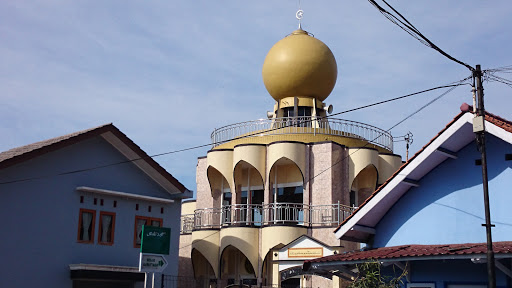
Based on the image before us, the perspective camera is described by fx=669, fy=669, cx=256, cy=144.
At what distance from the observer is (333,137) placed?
107 ft

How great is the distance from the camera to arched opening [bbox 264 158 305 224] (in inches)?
1220

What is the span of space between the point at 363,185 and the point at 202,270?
9.41 meters

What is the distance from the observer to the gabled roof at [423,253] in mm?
14305

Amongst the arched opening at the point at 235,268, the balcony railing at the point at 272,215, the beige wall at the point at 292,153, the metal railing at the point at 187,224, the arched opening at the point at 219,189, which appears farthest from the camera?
the arched opening at the point at 219,189

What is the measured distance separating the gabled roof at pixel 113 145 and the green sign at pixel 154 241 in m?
5.43

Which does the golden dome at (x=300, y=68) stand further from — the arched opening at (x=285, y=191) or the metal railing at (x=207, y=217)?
the metal railing at (x=207, y=217)

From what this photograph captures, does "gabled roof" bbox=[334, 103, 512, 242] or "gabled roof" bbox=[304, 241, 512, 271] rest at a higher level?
"gabled roof" bbox=[334, 103, 512, 242]

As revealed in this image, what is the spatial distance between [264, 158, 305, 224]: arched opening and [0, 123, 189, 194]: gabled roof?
6.64m

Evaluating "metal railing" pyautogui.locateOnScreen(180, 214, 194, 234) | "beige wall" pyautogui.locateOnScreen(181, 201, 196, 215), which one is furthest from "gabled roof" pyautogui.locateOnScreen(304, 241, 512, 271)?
"beige wall" pyautogui.locateOnScreen(181, 201, 196, 215)

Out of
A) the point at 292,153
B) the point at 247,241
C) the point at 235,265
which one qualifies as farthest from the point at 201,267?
the point at 292,153

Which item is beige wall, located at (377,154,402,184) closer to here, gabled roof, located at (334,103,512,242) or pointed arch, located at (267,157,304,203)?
pointed arch, located at (267,157,304,203)

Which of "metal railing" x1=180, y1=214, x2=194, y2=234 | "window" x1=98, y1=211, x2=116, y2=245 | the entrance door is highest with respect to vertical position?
"metal railing" x1=180, y1=214, x2=194, y2=234

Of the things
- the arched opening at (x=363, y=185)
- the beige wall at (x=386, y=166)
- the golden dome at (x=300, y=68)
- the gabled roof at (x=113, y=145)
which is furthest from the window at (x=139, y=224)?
the golden dome at (x=300, y=68)

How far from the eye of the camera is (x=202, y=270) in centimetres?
3472
